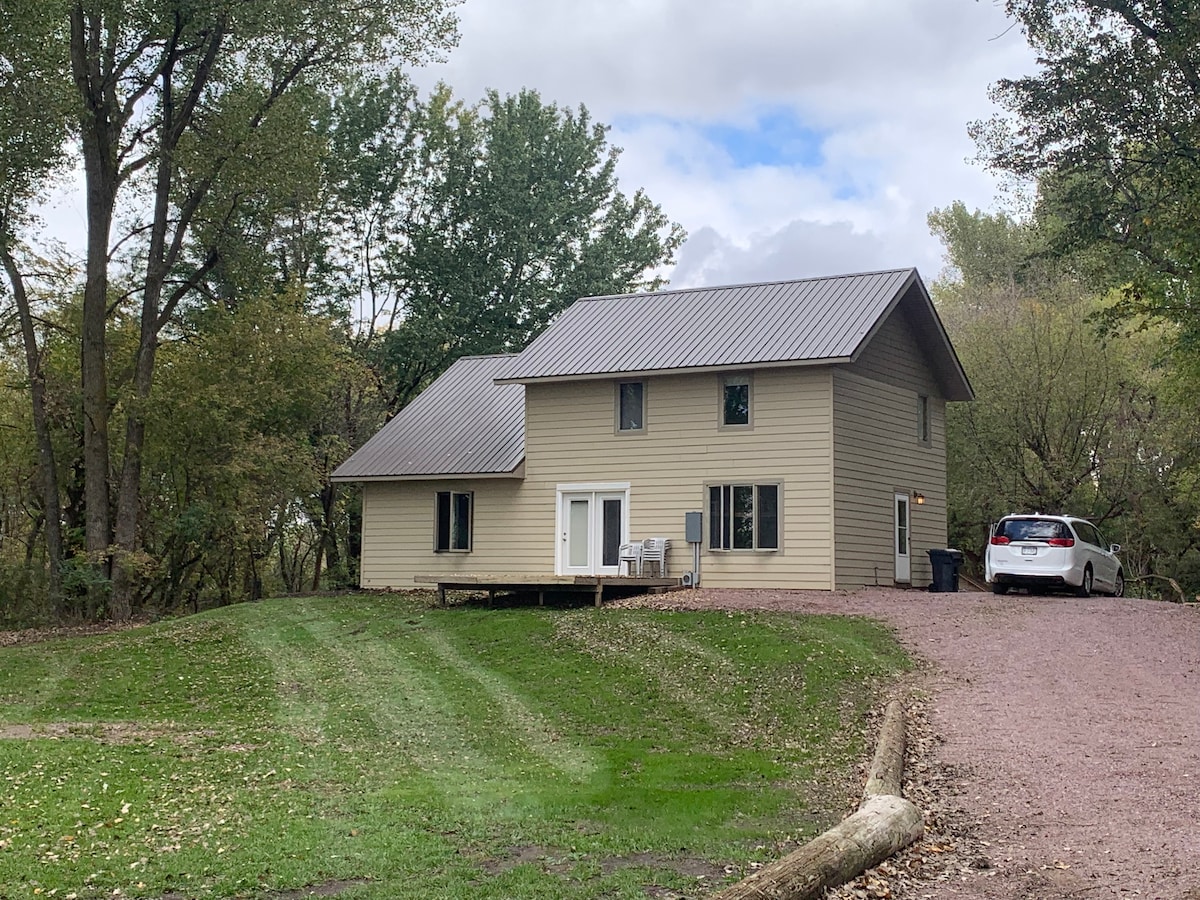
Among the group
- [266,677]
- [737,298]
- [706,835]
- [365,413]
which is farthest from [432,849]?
[365,413]

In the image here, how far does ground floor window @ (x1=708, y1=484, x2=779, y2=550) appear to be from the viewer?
2353 centimetres

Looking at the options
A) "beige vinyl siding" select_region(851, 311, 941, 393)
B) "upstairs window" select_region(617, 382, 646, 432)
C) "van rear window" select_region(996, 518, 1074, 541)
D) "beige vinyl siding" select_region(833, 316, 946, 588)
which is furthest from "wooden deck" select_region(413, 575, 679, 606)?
"van rear window" select_region(996, 518, 1074, 541)

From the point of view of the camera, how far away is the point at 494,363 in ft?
105

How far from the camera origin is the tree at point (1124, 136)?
1938 centimetres

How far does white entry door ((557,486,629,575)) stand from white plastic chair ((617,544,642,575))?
0.40 meters

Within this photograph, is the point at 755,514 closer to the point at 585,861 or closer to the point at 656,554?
the point at 656,554

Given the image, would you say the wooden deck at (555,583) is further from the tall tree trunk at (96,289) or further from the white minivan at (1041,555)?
the tall tree trunk at (96,289)

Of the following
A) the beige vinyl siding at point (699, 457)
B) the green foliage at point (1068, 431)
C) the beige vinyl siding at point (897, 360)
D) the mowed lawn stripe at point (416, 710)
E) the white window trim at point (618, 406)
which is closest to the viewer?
the mowed lawn stripe at point (416, 710)

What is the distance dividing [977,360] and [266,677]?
23.0 m

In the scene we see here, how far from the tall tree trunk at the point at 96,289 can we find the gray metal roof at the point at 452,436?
496 centimetres

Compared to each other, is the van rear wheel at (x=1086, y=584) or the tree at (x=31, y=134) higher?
the tree at (x=31, y=134)

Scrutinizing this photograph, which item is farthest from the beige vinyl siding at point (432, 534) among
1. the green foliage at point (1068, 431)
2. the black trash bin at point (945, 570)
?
the green foliage at point (1068, 431)

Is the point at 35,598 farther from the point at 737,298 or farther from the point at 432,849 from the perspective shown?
the point at 432,849

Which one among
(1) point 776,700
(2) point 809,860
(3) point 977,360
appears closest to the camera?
(2) point 809,860
